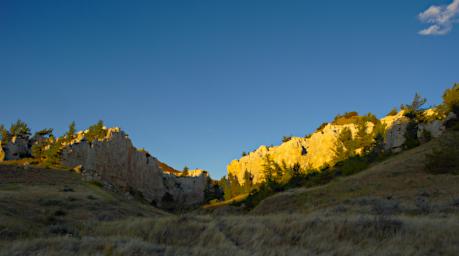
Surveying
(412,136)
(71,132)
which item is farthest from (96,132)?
(412,136)

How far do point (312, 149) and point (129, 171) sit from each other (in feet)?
160

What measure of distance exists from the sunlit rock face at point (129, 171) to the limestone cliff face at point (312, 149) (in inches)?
636

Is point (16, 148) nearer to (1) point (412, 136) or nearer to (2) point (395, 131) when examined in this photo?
(1) point (412, 136)

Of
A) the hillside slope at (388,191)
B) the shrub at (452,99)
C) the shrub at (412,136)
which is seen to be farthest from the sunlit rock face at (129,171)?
the shrub at (452,99)

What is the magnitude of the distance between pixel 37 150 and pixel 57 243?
65.2m

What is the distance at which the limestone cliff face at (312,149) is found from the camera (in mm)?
75875

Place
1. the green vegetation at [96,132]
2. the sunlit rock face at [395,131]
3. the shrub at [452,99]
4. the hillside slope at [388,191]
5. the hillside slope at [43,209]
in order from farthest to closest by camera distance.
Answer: the green vegetation at [96,132] < the sunlit rock face at [395,131] < the shrub at [452,99] < the hillside slope at [388,191] < the hillside slope at [43,209]

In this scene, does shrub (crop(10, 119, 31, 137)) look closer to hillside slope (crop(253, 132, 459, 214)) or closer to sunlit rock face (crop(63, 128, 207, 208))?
sunlit rock face (crop(63, 128, 207, 208))

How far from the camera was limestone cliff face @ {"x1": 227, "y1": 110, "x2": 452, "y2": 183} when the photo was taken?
249 feet

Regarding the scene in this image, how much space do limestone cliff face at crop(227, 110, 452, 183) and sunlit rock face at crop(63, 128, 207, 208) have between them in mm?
16144

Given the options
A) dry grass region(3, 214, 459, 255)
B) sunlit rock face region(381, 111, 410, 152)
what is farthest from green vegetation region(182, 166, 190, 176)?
dry grass region(3, 214, 459, 255)

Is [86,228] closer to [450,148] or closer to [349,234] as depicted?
[349,234]

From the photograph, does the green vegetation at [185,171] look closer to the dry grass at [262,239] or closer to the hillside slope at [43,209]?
the hillside slope at [43,209]

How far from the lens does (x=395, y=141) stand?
242ft
